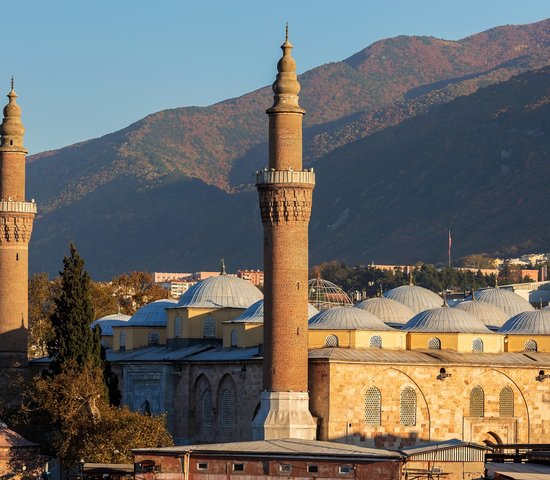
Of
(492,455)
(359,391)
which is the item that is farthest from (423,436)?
(492,455)

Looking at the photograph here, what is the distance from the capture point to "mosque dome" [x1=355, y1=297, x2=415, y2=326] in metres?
83.2

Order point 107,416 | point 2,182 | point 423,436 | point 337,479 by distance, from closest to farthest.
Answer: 1. point 337,479
2. point 107,416
3. point 423,436
4. point 2,182

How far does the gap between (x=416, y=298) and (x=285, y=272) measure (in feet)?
71.0

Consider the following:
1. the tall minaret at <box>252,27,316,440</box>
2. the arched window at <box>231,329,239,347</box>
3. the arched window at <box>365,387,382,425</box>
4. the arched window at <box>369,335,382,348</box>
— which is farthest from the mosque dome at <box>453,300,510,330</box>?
the tall minaret at <box>252,27,316,440</box>

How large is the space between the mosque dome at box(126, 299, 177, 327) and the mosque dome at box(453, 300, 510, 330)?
15269mm

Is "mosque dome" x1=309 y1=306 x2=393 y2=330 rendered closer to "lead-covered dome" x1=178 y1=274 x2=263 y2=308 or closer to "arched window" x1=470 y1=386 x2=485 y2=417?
"arched window" x1=470 y1=386 x2=485 y2=417

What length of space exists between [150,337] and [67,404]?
61.0ft

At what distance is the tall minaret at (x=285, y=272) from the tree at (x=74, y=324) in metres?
9.67

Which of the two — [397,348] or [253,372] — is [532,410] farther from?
[253,372]

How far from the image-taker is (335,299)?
10356cm

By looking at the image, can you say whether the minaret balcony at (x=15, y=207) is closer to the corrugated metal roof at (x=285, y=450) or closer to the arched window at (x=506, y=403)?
the arched window at (x=506, y=403)

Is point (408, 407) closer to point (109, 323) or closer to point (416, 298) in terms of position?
point (416, 298)

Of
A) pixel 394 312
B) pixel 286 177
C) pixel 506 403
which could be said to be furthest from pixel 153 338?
pixel 286 177

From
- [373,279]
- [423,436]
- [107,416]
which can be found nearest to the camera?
[107,416]
